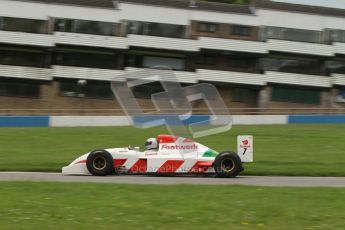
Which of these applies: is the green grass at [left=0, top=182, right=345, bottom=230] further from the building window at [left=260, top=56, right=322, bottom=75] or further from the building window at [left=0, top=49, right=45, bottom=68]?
the building window at [left=260, top=56, right=322, bottom=75]

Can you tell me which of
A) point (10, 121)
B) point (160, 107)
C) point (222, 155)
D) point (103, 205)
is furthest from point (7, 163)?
point (10, 121)

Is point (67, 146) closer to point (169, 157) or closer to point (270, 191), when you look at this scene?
point (169, 157)

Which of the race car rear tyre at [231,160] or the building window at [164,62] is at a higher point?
the building window at [164,62]

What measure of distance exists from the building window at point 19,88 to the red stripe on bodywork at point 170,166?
1320 inches

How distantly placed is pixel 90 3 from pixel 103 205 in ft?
136

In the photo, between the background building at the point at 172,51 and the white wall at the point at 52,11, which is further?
the background building at the point at 172,51

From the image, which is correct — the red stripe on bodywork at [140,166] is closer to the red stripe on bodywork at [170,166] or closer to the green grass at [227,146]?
the red stripe on bodywork at [170,166]

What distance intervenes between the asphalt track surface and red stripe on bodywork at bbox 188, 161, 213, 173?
177 millimetres

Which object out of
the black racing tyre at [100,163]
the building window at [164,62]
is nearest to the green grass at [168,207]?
the black racing tyre at [100,163]

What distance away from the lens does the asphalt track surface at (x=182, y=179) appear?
1360 cm

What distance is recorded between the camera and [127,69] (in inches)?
1869

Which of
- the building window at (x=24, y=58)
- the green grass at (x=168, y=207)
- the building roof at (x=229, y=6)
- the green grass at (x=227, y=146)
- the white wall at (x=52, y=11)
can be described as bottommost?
the green grass at (x=227, y=146)

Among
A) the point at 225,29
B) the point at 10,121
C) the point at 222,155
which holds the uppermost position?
the point at 225,29

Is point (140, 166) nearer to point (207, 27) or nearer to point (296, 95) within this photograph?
point (207, 27)
